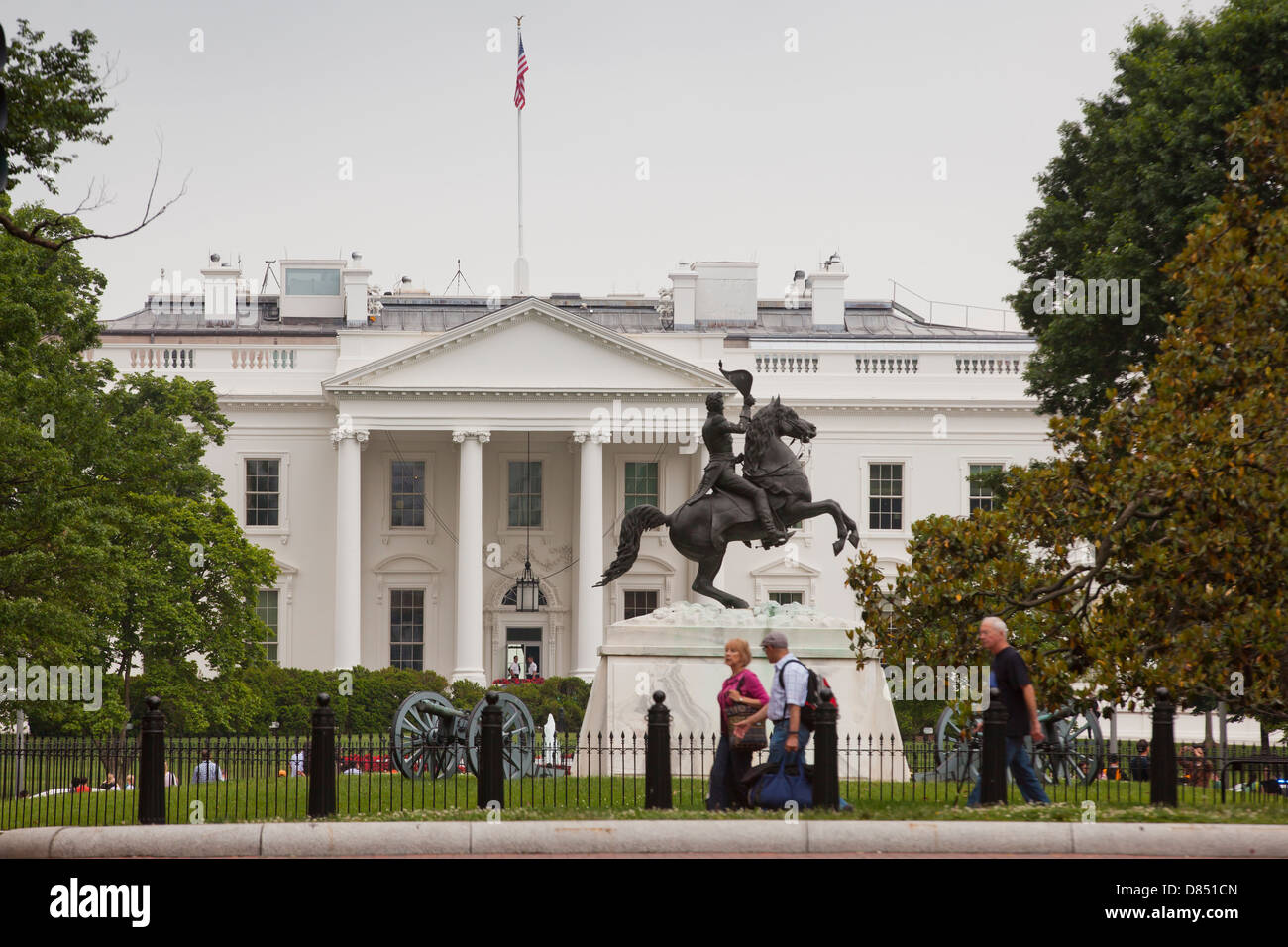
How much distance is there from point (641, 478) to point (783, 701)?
1713 inches

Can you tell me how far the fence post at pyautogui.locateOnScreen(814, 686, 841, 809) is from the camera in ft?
45.5

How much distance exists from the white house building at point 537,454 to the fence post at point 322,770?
38751 mm

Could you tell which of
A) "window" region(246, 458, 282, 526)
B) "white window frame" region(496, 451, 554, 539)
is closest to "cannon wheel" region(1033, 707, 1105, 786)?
"white window frame" region(496, 451, 554, 539)

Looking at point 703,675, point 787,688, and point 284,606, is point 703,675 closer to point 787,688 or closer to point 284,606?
point 787,688

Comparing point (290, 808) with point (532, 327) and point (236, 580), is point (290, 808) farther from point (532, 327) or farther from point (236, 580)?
point (532, 327)

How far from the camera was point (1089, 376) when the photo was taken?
30.4m

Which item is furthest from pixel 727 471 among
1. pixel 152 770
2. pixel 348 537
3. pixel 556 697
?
pixel 348 537

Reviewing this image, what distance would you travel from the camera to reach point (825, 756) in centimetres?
1397

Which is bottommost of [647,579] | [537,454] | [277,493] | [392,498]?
[647,579]

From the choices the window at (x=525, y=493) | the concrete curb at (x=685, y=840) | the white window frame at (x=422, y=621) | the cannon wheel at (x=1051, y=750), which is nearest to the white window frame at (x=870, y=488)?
the window at (x=525, y=493)

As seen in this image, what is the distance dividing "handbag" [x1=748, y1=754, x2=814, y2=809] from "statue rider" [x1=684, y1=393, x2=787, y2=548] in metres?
6.68

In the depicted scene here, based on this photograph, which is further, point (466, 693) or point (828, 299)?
point (828, 299)

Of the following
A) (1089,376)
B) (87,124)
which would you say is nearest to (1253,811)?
→ (87,124)
